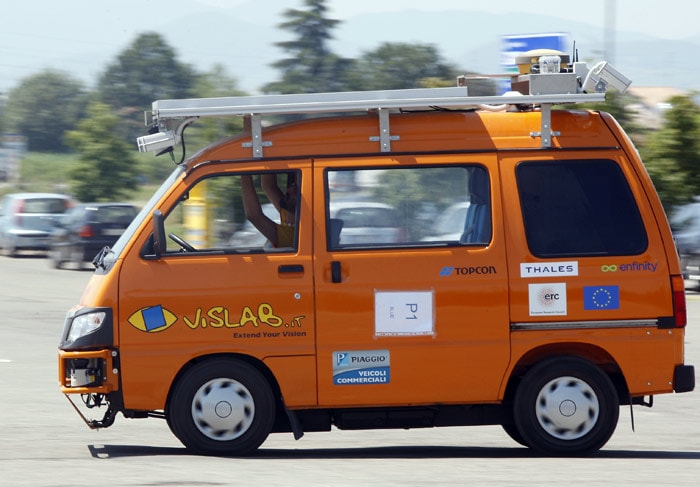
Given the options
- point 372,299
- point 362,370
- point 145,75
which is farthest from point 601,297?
point 145,75

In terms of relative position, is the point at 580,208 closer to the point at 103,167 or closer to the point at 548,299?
the point at 548,299

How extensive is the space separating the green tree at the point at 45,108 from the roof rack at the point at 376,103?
108827 mm

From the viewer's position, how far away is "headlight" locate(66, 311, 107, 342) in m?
7.75

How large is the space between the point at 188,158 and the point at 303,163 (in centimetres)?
80

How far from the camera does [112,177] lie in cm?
4081

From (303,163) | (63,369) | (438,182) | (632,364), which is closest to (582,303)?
(632,364)

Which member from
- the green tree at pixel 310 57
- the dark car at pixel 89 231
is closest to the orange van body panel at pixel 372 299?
the dark car at pixel 89 231

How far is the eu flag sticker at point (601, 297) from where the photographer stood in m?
7.86

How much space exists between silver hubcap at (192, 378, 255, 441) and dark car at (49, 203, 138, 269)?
66.5ft

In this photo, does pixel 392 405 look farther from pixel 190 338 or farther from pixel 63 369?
pixel 63 369

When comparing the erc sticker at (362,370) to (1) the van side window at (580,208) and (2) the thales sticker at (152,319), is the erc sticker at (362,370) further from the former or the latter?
(1) the van side window at (580,208)

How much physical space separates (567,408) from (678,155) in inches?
771

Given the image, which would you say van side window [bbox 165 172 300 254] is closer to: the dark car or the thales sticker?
Result: the thales sticker

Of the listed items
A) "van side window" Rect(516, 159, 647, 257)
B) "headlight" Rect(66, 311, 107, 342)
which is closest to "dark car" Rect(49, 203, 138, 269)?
"headlight" Rect(66, 311, 107, 342)
